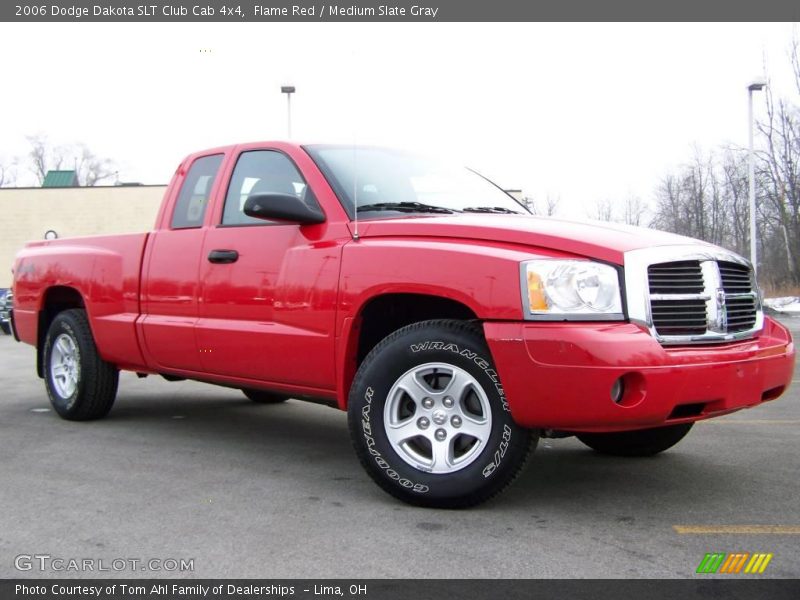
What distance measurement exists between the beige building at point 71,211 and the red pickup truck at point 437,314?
98.3 ft

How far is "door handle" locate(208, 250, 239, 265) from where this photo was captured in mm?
4840

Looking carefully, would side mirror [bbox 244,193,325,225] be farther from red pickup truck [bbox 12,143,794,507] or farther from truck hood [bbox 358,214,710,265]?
truck hood [bbox 358,214,710,265]

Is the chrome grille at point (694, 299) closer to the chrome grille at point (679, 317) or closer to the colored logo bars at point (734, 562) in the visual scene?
the chrome grille at point (679, 317)

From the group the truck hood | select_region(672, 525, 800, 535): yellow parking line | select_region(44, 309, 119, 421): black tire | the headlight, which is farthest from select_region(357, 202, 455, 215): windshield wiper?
select_region(44, 309, 119, 421): black tire

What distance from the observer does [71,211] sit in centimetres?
3503

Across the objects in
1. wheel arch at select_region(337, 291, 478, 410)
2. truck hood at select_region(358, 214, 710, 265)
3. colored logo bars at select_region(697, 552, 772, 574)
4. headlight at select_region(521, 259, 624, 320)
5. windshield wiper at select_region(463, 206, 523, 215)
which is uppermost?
windshield wiper at select_region(463, 206, 523, 215)

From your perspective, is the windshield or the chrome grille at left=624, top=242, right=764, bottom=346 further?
the windshield

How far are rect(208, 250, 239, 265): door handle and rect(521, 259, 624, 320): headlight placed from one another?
1987mm

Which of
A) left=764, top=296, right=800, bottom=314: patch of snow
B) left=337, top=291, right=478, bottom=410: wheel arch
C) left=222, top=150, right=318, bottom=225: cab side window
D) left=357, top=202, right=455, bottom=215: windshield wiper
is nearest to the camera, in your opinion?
left=337, top=291, right=478, bottom=410: wheel arch

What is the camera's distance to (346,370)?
4.23m

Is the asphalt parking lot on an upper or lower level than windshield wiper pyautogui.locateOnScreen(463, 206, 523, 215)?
lower

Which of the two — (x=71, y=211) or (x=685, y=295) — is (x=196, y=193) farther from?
(x=71, y=211)

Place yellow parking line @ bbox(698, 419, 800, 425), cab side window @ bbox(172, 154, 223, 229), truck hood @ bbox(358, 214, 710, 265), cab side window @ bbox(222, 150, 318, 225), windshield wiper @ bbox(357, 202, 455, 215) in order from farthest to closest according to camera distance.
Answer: yellow parking line @ bbox(698, 419, 800, 425) → cab side window @ bbox(172, 154, 223, 229) → cab side window @ bbox(222, 150, 318, 225) → windshield wiper @ bbox(357, 202, 455, 215) → truck hood @ bbox(358, 214, 710, 265)

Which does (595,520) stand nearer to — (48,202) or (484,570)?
(484,570)
